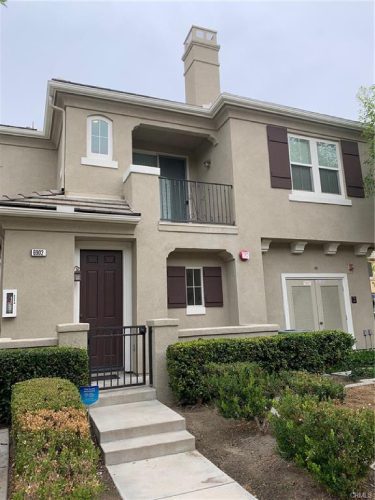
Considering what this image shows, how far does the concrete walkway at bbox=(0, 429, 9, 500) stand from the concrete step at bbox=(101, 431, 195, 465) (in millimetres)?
1012

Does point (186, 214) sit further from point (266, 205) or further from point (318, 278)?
point (318, 278)

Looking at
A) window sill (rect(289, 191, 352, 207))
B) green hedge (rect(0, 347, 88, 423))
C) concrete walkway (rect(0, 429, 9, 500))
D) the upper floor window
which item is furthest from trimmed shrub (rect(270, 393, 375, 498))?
the upper floor window

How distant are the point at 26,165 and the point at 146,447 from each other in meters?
8.52

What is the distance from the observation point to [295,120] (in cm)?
1021

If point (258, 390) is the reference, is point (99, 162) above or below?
above

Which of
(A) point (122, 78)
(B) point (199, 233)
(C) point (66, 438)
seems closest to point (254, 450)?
(C) point (66, 438)

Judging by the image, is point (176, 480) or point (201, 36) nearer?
point (176, 480)

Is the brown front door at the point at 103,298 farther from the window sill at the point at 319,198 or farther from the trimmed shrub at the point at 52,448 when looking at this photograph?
the window sill at the point at 319,198

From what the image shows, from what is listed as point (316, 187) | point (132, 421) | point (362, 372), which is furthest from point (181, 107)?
point (132, 421)

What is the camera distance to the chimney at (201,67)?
11367 mm

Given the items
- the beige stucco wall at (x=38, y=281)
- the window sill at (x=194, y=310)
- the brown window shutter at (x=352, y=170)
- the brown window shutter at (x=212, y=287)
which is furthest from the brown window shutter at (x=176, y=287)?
the brown window shutter at (x=352, y=170)

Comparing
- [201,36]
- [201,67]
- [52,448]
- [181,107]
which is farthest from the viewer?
[201,36]

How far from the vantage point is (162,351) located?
241 inches

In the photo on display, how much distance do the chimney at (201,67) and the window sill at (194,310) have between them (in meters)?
6.22
